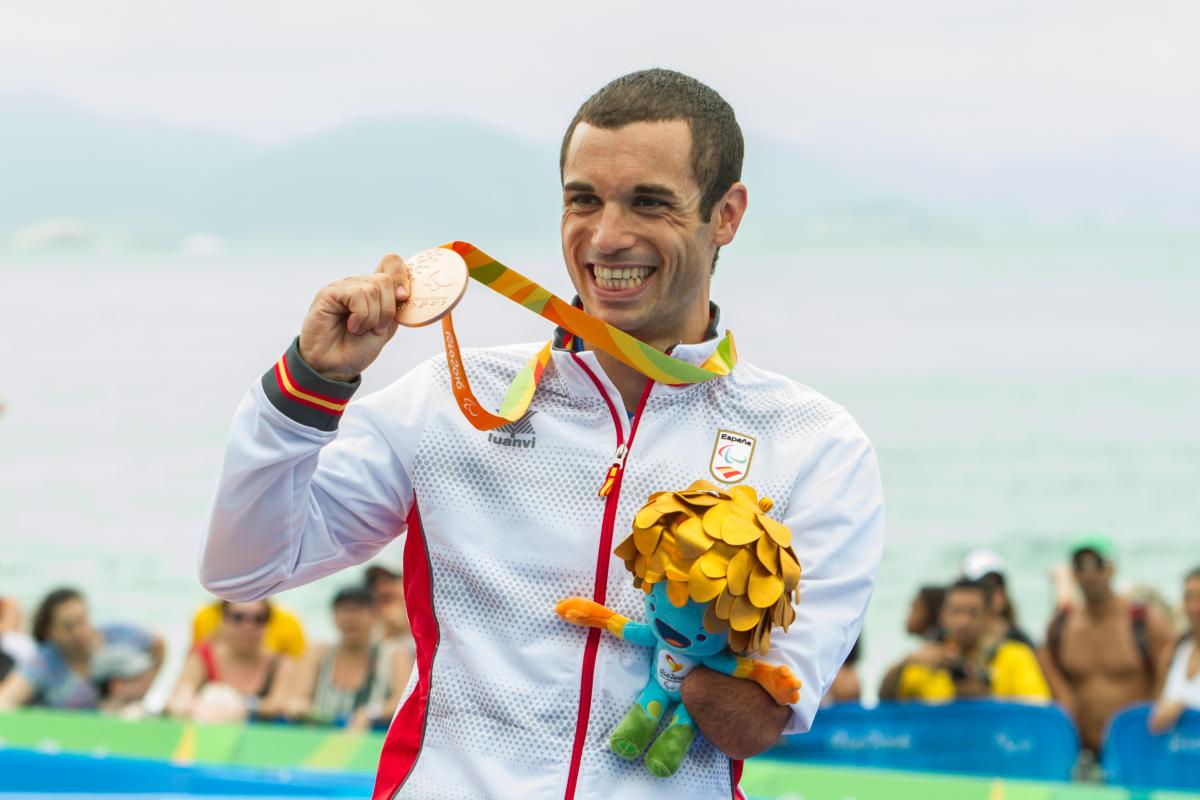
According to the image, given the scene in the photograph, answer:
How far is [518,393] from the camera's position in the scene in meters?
1.99

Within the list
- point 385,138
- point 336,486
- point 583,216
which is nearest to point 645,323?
point 583,216

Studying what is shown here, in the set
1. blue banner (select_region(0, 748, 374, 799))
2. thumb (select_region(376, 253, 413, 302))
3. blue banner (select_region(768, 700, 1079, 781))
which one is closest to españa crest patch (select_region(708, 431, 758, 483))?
thumb (select_region(376, 253, 413, 302))

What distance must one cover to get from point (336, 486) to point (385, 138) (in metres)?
18.3

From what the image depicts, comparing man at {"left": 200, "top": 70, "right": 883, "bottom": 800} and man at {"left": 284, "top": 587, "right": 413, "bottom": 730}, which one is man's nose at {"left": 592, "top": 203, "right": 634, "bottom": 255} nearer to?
man at {"left": 200, "top": 70, "right": 883, "bottom": 800}

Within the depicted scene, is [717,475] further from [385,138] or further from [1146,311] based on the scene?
[1146,311]

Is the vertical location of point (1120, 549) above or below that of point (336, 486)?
below

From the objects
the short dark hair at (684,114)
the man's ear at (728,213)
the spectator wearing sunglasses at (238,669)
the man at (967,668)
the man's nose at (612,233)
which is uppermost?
the short dark hair at (684,114)

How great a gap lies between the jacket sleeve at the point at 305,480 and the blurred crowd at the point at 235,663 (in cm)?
380

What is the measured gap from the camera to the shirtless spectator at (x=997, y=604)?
5.95 meters

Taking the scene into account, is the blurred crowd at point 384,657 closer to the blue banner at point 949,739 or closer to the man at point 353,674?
the man at point 353,674

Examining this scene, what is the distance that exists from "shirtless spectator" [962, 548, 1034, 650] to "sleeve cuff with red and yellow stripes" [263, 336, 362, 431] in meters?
4.58

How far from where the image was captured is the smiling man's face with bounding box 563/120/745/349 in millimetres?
1912

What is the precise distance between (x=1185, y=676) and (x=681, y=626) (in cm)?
410

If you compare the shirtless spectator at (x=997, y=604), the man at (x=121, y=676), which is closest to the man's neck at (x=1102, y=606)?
the shirtless spectator at (x=997, y=604)
